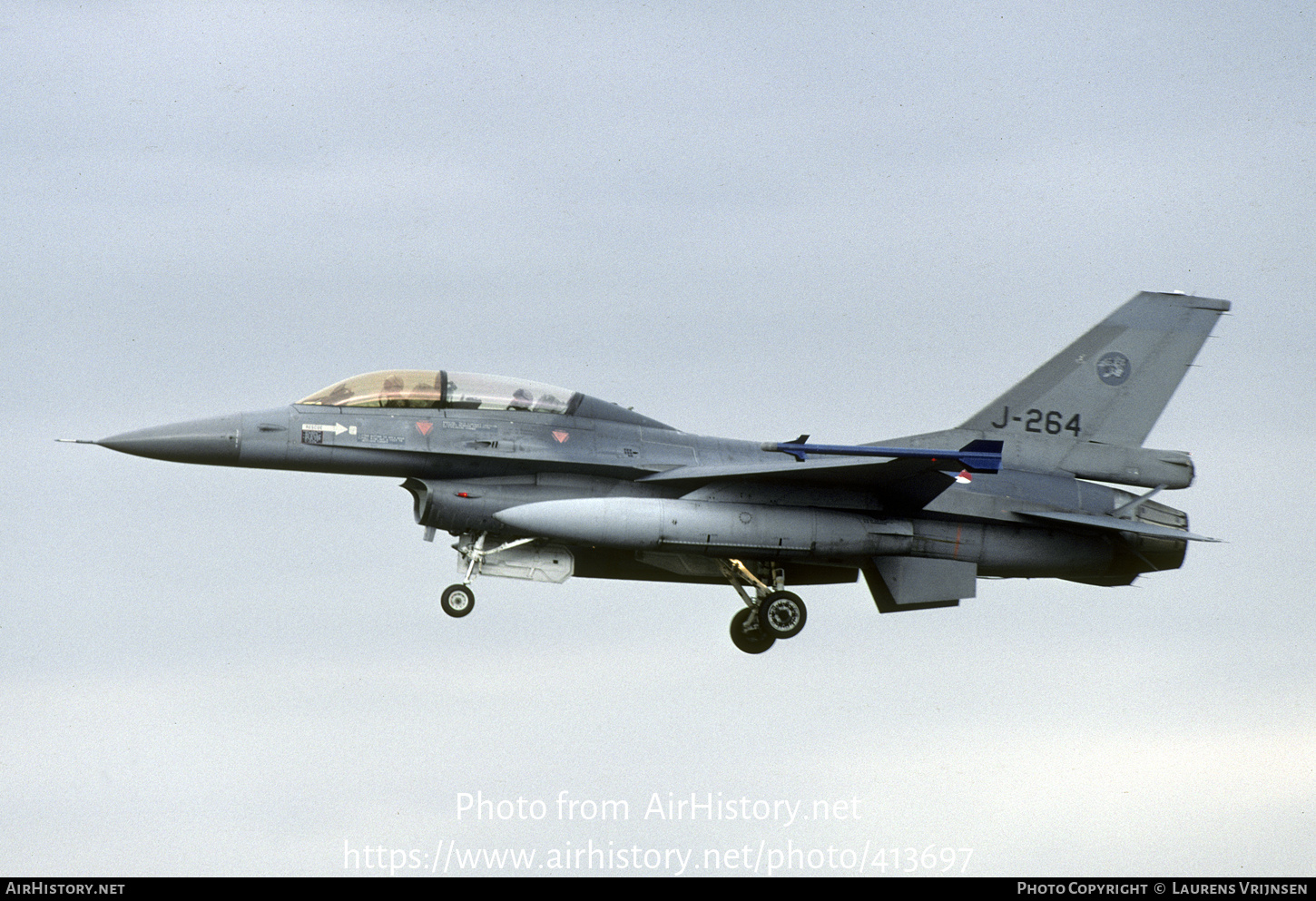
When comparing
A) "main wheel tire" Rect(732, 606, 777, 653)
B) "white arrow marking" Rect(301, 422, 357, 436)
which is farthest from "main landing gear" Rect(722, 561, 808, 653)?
"white arrow marking" Rect(301, 422, 357, 436)

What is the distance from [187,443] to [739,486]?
6751 mm

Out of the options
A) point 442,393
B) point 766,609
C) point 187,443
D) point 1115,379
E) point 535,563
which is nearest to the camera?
point 187,443

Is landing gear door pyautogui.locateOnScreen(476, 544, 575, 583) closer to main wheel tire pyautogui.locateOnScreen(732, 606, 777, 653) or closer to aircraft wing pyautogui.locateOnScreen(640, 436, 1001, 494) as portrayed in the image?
aircraft wing pyautogui.locateOnScreen(640, 436, 1001, 494)

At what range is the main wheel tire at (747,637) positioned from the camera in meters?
22.1

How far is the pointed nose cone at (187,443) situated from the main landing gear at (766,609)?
21.3 feet

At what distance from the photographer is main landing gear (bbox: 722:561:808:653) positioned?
70.3 ft

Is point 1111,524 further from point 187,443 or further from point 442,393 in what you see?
point 187,443

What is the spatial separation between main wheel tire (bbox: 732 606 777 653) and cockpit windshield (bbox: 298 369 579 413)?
3.71 m

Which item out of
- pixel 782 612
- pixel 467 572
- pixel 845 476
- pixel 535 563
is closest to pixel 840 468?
pixel 845 476

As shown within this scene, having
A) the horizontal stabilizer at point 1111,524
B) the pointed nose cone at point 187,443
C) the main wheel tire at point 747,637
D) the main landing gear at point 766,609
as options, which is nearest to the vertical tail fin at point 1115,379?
the horizontal stabilizer at point 1111,524

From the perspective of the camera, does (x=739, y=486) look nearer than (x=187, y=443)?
No

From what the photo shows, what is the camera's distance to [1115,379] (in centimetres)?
2345

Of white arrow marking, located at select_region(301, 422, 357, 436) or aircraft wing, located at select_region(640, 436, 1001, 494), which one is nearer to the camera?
aircraft wing, located at select_region(640, 436, 1001, 494)

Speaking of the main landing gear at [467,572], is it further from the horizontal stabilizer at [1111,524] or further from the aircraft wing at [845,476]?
the horizontal stabilizer at [1111,524]
